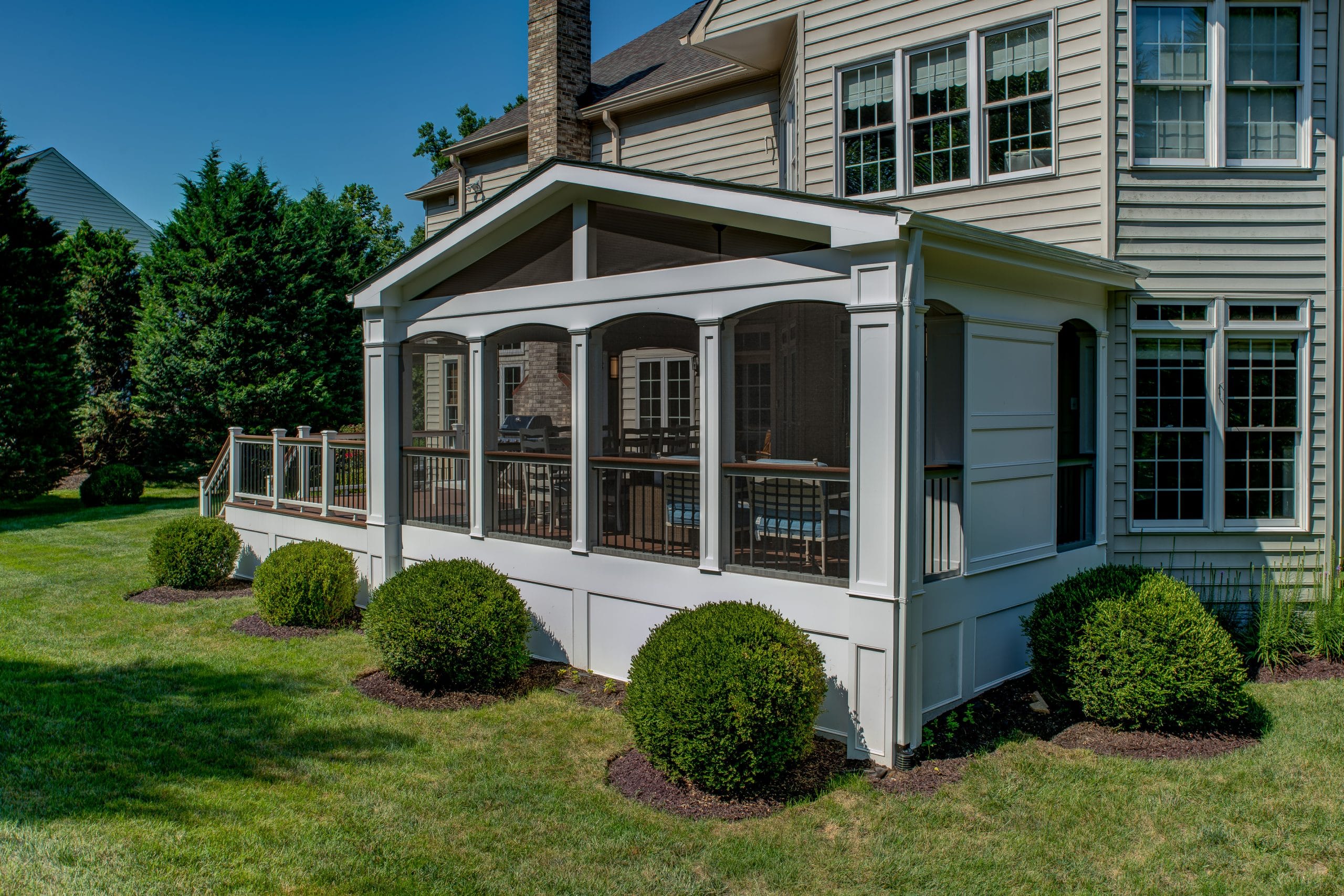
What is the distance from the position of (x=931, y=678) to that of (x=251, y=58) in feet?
136

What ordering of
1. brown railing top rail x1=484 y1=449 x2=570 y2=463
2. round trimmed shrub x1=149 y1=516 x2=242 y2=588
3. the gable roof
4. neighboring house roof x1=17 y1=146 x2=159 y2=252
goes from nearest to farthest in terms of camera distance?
the gable roof < brown railing top rail x1=484 y1=449 x2=570 y2=463 < round trimmed shrub x1=149 y1=516 x2=242 y2=588 < neighboring house roof x1=17 y1=146 x2=159 y2=252

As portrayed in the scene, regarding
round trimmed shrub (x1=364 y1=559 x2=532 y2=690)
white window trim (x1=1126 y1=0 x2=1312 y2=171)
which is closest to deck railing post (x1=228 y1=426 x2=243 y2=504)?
round trimmed shrub (x1=364 y1=559 x2=532 y2=690)

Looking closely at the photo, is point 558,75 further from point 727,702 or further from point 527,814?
point 527,814

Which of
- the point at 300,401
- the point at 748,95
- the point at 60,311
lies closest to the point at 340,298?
the point at 300,401

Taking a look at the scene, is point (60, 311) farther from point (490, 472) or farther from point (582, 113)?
point (490, 472)

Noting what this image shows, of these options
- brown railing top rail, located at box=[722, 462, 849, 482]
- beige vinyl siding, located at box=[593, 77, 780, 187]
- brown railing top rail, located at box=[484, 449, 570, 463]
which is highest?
beige vinyl siding, located at box=[593, 77, 780, 187]

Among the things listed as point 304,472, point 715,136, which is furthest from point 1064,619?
point 715,136

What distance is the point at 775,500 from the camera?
23.5ft

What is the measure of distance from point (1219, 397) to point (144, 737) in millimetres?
9770

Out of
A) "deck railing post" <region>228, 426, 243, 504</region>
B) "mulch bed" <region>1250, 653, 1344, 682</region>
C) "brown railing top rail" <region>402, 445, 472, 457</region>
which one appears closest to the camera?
"mulch bed" <region>1250, 653, 1344, 682</region>

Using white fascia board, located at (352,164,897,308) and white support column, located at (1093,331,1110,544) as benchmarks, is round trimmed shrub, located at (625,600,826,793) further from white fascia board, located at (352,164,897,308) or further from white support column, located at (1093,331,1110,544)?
white support column, located at (1093,331,1110,544)

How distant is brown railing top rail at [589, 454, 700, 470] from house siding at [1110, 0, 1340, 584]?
14.2ft

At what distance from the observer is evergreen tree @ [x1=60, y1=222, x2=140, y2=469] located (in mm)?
23531

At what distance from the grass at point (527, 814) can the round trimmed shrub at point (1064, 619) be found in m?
0.63
